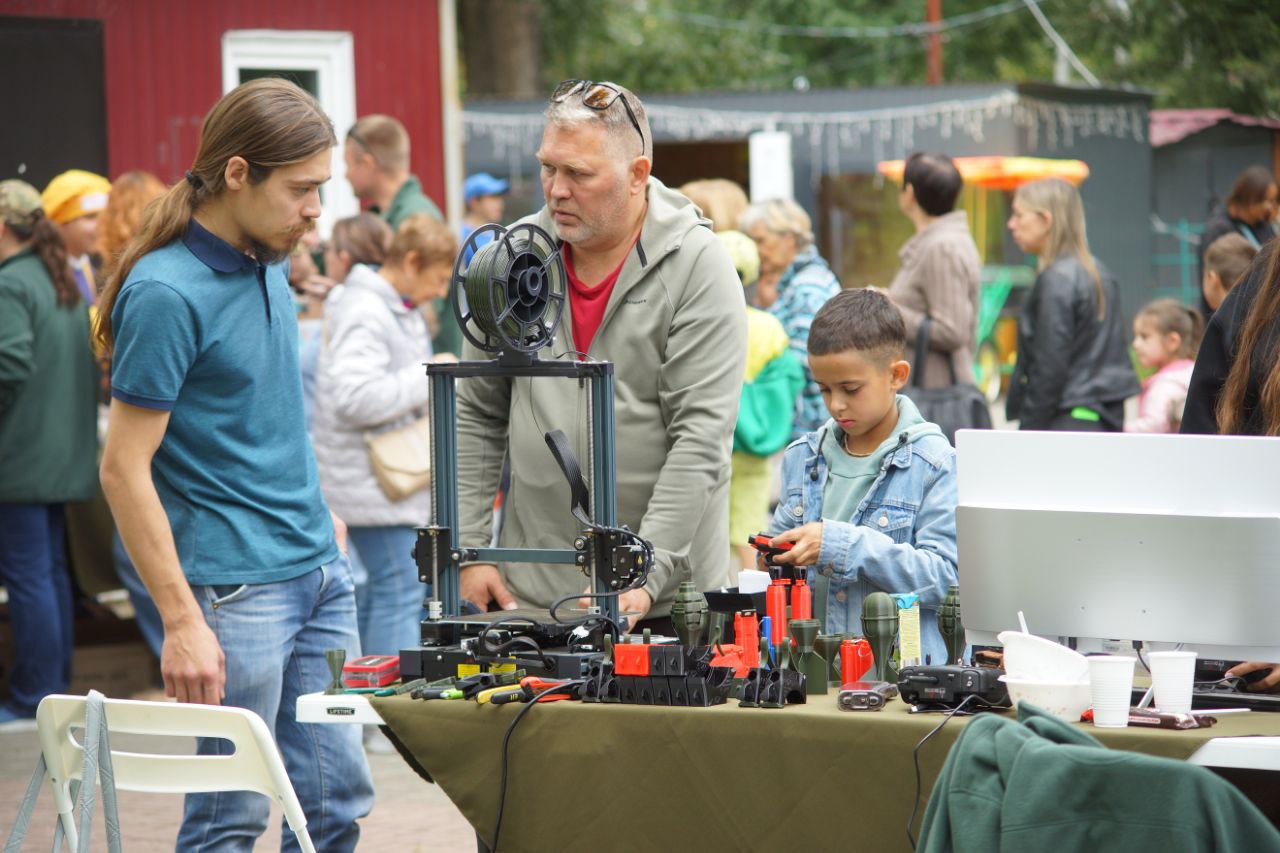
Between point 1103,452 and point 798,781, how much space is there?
0.80 metres

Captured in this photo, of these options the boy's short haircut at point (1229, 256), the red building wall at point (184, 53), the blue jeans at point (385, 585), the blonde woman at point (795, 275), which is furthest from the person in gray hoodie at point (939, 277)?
the red building wall at point (184, 53)

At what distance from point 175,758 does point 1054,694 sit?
162cm

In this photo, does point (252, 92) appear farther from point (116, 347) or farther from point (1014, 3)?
point (1014, 3)

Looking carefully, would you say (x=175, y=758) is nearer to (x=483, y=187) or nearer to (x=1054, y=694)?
(x=1054, y=694)

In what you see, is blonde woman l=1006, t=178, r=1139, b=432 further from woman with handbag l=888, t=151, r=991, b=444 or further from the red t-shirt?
the red t-shirt

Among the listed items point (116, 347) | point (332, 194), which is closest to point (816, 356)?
point (116, 347)

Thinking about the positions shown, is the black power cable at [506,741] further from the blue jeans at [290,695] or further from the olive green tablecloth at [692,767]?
the blue jeans at [290,695]

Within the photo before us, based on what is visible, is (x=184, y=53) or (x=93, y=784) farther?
(x=184, y=53)

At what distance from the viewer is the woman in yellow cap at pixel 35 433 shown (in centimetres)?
632

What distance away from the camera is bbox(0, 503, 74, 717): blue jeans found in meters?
6.40

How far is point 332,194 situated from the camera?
391 inches

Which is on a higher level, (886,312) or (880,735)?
(886,312)

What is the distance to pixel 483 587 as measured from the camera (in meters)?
3.64

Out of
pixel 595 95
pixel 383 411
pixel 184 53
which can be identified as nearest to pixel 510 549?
pixel 595 95
